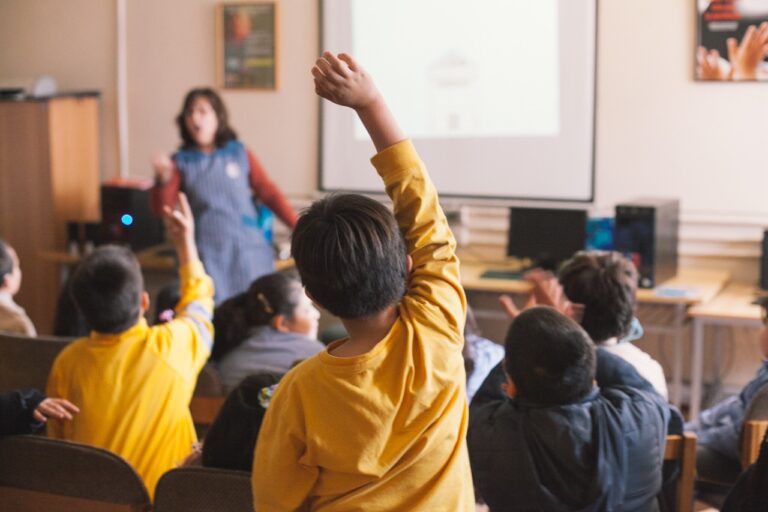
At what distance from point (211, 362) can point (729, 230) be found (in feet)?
8.48

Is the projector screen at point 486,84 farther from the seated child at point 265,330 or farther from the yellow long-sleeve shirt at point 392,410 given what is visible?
the yellow long-sleeve shirt at point 392,410

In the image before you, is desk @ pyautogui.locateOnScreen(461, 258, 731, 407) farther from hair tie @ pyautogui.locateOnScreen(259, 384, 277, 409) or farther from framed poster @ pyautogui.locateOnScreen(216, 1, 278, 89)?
hair tie @ pyautogui.locateOnScreen(259, 384, 277, 409)

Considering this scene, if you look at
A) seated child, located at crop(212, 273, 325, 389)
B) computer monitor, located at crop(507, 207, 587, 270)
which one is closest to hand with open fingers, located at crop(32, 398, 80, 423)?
seated child, located at crop(212, 273, 325, 389)

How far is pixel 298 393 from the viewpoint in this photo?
1.43 meters

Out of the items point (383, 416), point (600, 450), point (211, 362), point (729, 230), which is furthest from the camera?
point (729, 230)

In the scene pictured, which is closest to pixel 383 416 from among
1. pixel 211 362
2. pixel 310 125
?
pixel 211 362

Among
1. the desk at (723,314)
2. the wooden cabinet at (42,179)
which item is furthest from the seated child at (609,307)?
the wooden cabinet at (42,179)

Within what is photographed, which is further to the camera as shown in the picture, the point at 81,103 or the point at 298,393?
the point at 81,103

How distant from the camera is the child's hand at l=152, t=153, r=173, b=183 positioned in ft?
13.8

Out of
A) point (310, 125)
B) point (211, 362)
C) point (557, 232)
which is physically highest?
point (310, 125)

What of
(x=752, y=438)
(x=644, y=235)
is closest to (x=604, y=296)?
(x=752, y=438)

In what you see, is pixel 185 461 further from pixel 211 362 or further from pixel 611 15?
pixel 611 15

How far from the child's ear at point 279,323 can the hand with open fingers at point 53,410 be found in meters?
0.84

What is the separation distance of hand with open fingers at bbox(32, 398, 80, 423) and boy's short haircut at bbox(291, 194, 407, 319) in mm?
967
